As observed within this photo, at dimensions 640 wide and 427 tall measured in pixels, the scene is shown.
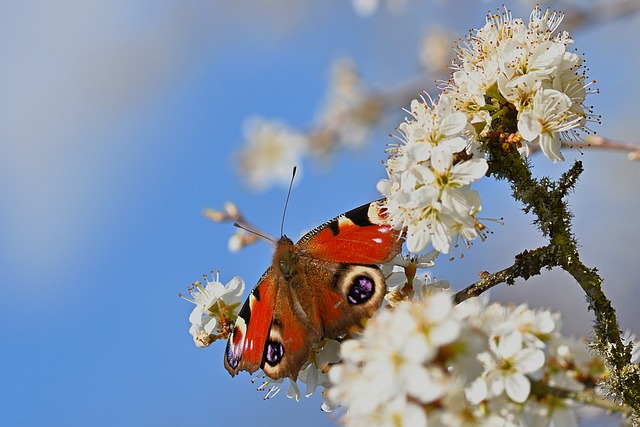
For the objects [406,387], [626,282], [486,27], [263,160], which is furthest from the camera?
[263,160]

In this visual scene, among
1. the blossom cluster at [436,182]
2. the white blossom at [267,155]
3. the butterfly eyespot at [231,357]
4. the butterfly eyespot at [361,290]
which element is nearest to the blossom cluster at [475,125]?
the blossom cluster at [436,182]

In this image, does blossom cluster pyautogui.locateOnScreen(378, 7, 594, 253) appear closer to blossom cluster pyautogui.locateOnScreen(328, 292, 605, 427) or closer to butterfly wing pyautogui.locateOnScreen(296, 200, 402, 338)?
butterfly wing pyautogui.locateOnScreen(296, 200, 402, 338)

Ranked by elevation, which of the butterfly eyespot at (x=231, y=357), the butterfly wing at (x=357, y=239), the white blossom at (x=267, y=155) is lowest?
the butterfly eyespot at (x=231, y=357)

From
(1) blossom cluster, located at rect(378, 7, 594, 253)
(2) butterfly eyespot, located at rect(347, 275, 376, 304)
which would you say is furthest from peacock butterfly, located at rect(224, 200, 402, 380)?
(1) blossom cluster, located at rect(378, 7, 594, 253)

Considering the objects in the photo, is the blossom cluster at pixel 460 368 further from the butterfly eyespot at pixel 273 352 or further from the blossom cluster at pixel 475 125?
the butterfly eyespot at pixel 273 352

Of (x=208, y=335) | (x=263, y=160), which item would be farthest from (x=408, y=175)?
(x=263, y=160)

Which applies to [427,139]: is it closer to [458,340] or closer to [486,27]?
[486,27]

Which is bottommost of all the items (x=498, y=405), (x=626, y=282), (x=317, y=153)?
(x=498, y=405)
